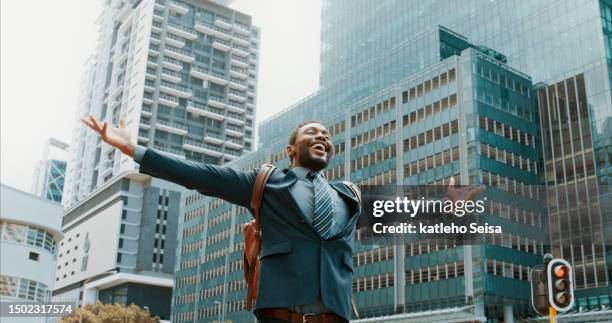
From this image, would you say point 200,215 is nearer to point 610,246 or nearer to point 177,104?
point 177,104

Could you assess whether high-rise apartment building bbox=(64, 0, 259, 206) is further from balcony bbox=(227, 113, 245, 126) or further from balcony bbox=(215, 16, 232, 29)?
balcony bbox=(227, 113, 245, 126)

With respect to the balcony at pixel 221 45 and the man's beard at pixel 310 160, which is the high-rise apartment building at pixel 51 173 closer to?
the balcony at pixel 221 45

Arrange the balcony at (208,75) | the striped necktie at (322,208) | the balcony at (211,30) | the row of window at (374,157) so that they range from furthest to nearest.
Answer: the balcony at (211,30)
the balcony at (208,75)
the row of window at (374,157)
the striped necktie at (322,208)

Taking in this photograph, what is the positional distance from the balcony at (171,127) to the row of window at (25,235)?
6855 centimetres

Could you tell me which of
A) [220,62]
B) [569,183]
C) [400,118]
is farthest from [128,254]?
[569,183]

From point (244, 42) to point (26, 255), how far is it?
90130 mm

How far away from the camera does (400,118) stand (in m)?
63.2

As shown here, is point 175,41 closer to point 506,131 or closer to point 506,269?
point 506,131

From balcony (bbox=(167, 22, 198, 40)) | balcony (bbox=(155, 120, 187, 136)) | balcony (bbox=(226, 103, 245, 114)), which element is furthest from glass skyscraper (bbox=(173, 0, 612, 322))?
balcony (bbox=(167, 22, 198, 40))

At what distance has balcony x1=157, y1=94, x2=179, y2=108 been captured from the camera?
11916 centimetres

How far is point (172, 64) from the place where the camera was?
4828 inches

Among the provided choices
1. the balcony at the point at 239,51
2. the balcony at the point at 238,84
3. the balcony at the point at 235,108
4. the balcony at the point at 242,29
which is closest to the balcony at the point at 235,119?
the balcony at the point at 235,108

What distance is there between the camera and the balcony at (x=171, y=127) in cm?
11731

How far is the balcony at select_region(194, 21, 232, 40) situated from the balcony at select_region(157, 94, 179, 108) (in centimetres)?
1465
